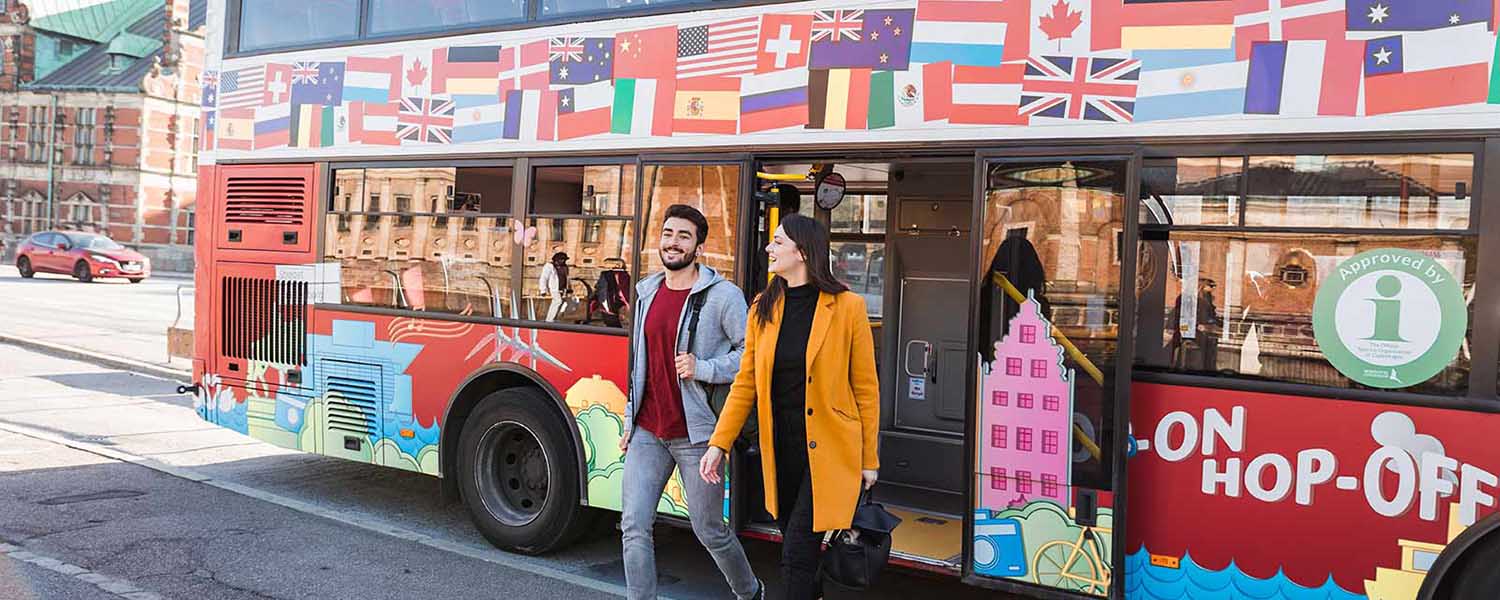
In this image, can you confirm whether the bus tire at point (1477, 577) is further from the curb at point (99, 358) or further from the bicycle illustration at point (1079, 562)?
the curb at point (99, 358)

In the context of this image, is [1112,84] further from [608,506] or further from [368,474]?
[368,474]

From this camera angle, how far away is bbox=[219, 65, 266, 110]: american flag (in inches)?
327

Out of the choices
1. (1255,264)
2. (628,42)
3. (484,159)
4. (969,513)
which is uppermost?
(628,42)

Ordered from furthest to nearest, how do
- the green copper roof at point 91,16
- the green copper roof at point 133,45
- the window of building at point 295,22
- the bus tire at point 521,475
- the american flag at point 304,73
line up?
the green copper roof at point 91,16 < the green copper roof at point 133,45 < the american flag at point 304,73 < the window of building at point 295,22 < the bus tire at point 521,475

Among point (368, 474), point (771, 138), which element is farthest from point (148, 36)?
point (771, 138)

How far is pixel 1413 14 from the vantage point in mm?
4562

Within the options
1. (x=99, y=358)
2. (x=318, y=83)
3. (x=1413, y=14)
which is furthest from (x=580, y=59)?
(x=99, y=358)

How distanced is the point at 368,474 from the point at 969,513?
550 cm

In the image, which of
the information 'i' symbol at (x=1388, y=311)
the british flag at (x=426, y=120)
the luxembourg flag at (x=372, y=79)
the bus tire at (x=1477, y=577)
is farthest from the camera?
the luxembourg flag at (x=372, y=79)

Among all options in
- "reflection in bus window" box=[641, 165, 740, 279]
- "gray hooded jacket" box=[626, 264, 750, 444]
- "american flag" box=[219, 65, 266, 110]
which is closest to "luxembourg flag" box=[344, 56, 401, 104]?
"american flag" box=[219, 65, 266, 110]

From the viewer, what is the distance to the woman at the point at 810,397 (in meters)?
4.57

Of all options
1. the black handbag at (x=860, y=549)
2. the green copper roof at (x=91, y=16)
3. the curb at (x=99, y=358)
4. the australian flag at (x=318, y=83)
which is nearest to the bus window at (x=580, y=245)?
the australian flag at (x=318, y=83)

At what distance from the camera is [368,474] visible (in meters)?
9.31

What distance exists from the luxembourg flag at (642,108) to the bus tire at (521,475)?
164cm
